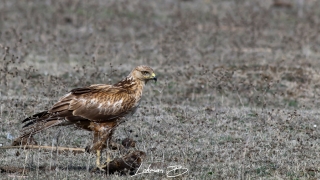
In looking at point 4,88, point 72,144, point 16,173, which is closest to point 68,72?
point 4,88

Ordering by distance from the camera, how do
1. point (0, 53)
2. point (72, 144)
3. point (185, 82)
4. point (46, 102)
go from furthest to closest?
1. point (0, 53)
2. point (185, 82)
3. point (46, 102)
4. point (72, 144)

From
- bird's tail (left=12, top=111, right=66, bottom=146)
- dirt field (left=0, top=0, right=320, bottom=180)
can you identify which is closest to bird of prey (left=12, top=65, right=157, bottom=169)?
bird's tail (left=12, top=111, right=66, bottom=146)

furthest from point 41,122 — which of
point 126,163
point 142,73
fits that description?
point 142,73

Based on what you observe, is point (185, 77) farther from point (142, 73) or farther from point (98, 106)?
point (98, 106)

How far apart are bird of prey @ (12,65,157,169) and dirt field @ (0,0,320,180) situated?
494 millimetres

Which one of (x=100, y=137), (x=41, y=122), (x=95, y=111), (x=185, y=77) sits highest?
(x=185, y=77)

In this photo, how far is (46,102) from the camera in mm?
14109

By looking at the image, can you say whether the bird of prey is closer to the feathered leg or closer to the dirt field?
the feathered leg

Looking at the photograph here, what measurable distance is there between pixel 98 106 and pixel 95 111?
8cm

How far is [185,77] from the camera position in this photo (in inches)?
676

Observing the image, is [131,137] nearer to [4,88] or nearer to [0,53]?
[4,88]

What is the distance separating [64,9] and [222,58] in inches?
352

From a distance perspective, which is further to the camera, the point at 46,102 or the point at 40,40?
the point at 40,40

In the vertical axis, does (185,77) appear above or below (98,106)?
above
